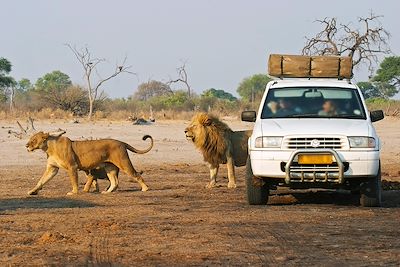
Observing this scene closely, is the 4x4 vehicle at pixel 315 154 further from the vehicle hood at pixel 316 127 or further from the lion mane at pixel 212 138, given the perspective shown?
the lion mane at pixel 212 138

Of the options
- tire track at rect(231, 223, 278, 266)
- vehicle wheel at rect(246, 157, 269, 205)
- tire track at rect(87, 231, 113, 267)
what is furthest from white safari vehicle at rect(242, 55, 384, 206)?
tire track at rect(87, 231, 113, 267)

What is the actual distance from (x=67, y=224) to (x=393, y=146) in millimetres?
22168

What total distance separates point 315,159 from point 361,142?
2.27 feet

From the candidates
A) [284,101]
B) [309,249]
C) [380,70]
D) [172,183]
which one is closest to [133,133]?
[172,183]

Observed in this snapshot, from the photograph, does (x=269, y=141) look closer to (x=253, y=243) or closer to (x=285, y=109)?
(x=285, y=109)

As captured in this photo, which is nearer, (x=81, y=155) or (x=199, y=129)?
(x=81, y=155)

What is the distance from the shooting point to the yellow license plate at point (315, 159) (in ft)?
45.1

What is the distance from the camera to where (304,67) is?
17406 mm

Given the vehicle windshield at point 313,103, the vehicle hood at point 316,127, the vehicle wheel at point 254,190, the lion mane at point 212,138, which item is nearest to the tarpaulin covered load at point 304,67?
the lion mane at point 212,138

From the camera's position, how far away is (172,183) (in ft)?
65.3

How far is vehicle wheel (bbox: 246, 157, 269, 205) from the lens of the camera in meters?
14.5

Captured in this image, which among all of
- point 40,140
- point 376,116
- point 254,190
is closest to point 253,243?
point 254,190

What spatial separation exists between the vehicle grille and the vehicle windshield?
119 cm

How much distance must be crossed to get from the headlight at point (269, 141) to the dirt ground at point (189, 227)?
901 millimetres
